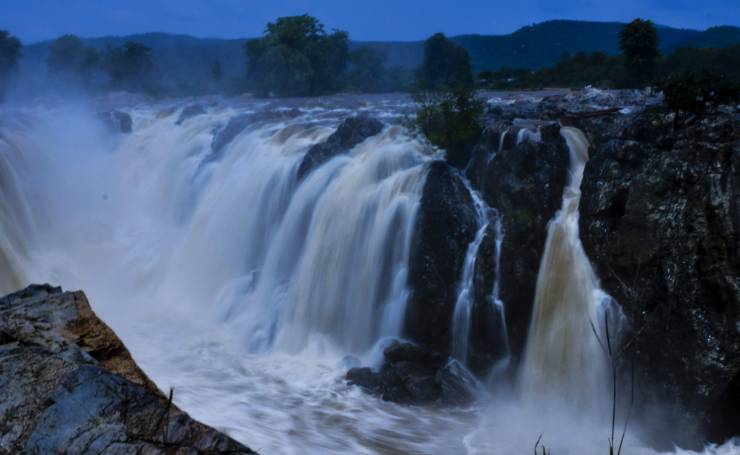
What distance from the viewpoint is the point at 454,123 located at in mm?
14641

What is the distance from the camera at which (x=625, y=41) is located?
70.7 ft

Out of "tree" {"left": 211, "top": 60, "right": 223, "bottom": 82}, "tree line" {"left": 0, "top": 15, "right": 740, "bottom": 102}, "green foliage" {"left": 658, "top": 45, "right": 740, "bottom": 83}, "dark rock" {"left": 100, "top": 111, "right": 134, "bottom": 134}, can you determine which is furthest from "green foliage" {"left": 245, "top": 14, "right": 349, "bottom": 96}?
"green foliage" {"left": 658, "top": 45, "right": 740, "bottom": 83}

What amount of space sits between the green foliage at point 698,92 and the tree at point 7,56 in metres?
45.4

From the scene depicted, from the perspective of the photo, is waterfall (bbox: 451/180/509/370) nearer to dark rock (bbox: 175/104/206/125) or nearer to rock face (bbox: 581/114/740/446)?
rock face (bbox: 581/114/740/446)

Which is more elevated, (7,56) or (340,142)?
(7,56)

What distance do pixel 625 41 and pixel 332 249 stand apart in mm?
12863

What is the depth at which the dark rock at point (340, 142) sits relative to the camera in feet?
53.4

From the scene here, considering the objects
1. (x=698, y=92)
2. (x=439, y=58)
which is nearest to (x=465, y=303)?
(x=698, y=92)

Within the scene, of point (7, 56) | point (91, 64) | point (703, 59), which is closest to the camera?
point (703, 59)

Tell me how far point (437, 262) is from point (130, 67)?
144ft

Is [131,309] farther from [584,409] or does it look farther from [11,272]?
[584,409]

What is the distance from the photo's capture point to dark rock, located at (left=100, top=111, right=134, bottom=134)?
28119mm

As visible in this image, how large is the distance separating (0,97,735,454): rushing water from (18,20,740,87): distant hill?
29.2 metres

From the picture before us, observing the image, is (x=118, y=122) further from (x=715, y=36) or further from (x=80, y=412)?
(x=715, y=36)
